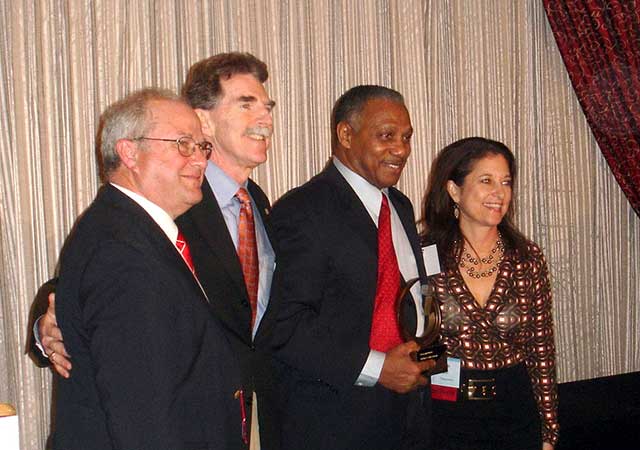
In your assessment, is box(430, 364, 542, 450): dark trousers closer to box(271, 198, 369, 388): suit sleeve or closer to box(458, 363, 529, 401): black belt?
box(458, 363, 529, 401): black belt

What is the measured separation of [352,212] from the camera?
8.70ft

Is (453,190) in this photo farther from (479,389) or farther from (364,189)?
(479,389)

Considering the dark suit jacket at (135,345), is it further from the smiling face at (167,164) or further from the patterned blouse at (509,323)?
the patterned blouse at (509,323)

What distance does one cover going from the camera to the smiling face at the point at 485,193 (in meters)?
3.05

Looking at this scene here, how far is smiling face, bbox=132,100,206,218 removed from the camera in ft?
6.23

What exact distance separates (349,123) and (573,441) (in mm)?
2587

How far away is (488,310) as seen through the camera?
2893 mm

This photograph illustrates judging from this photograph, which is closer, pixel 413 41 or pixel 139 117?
pixel 139 117

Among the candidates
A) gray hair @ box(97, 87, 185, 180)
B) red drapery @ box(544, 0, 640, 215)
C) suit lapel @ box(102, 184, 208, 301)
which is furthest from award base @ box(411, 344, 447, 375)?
red drapery @ box(544, 0, 640, 215)

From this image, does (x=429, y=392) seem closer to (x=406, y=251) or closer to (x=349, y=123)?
(x=406, y=251)

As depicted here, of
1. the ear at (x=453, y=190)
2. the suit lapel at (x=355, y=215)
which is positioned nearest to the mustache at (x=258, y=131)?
the suit lapel at (x=355, y=215)

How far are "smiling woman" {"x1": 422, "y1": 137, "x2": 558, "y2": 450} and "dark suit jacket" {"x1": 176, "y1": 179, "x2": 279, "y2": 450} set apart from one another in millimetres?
852

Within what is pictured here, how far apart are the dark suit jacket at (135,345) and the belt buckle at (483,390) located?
1231mm

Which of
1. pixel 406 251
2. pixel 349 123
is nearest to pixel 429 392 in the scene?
pixel 406 251
